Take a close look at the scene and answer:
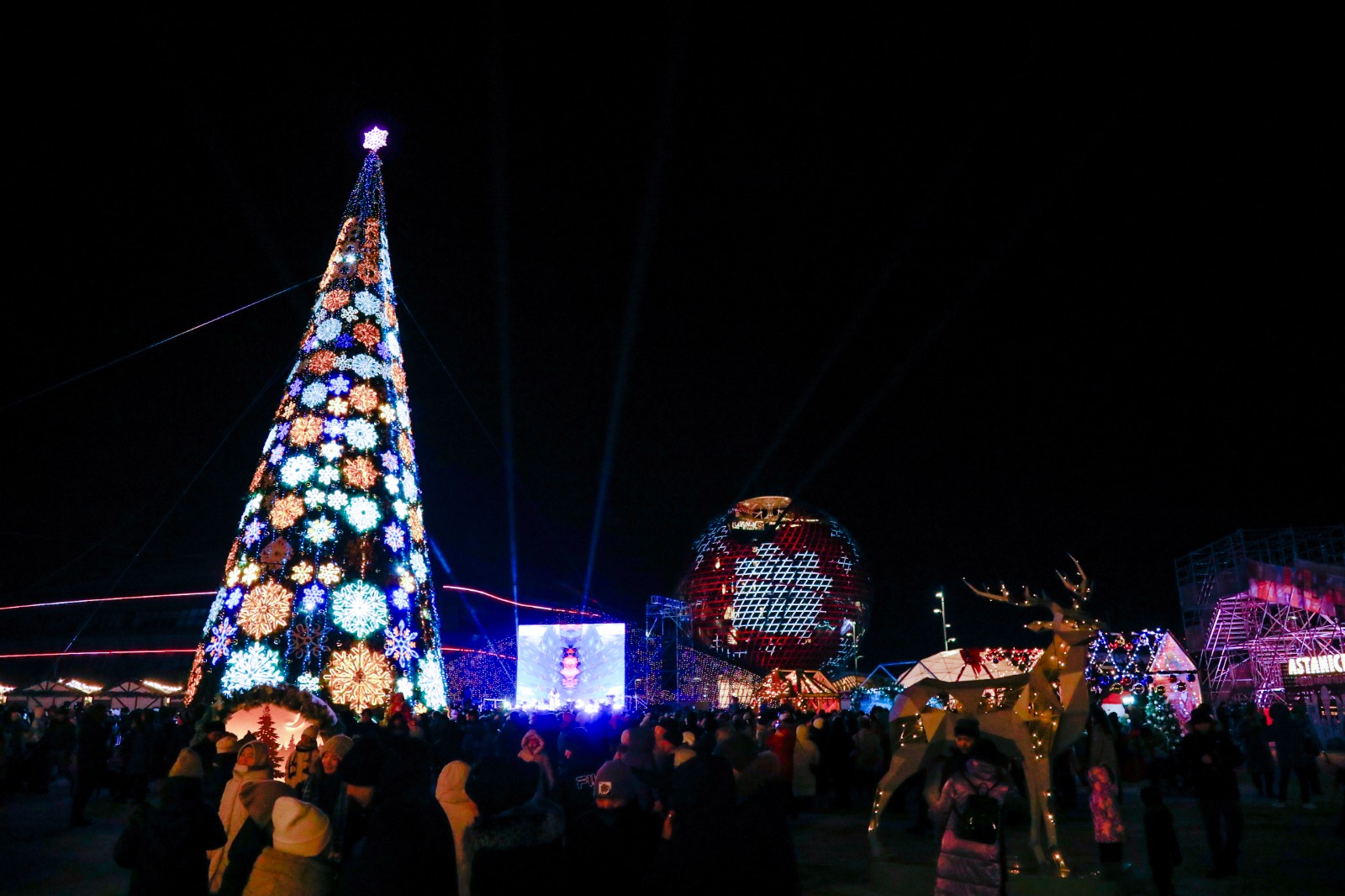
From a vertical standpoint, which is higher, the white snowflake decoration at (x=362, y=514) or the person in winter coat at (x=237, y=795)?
the white snowflake decoration at (x=362, y=514)

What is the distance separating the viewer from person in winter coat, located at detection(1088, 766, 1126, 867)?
7.88 metres

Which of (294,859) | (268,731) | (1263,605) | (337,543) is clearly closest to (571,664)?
(337,543)

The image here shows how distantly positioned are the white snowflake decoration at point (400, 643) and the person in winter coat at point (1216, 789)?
36.4 feet

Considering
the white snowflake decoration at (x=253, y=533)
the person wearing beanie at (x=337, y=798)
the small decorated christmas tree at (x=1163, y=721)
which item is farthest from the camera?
the small decorated christmas tree at (x=1163, y=721)

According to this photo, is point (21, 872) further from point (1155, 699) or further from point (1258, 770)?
point (1155, 699)

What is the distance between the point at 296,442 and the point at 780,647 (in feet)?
168

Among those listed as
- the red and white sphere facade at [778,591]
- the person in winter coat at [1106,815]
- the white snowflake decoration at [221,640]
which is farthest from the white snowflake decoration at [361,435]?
the red and white sphere facade at [778,591]

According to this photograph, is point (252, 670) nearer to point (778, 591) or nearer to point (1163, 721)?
point (1163, 721)

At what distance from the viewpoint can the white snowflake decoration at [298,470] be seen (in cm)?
1390

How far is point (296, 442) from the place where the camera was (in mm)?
14109

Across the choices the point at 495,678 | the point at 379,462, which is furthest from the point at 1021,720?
the point at 495,678

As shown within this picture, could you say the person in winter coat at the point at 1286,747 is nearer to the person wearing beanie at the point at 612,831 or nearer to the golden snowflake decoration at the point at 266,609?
the person wearing beanie at the point at 612,831

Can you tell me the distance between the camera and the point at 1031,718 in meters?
8.21

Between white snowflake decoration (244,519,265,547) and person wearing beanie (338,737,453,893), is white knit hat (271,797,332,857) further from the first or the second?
white snowflake decoration (244,519,265,547)
